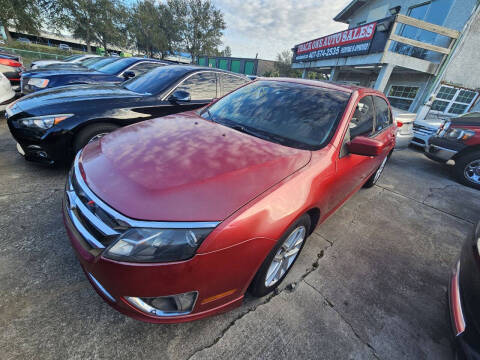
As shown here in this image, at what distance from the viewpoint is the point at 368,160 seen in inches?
104

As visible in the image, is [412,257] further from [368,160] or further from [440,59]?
[440,59]

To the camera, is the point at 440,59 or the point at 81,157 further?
the point at 440,59

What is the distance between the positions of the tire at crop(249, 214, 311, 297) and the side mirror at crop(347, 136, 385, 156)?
2.54 ft

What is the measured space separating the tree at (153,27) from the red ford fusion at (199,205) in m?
37.0

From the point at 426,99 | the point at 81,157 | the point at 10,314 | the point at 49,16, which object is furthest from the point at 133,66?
the point at 49,16

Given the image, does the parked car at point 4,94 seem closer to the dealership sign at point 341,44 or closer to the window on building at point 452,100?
the dealership sign at point 341,44

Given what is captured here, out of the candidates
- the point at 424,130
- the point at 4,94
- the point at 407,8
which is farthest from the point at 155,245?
the point at 407,8

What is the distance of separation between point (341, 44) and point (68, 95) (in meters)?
12.7

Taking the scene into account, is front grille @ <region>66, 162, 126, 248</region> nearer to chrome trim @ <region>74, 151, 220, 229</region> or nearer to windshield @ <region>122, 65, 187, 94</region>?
chrome trim @ <region>74, 151, 220, 229</region>

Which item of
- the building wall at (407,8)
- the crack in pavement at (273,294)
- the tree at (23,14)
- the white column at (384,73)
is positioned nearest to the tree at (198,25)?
the tree at (23,14)

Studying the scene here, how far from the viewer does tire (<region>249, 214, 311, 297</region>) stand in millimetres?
1452

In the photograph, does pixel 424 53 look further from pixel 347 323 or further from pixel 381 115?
pixel 347 323

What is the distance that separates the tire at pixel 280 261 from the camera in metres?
1.45

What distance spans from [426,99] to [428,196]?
29.1 ft
